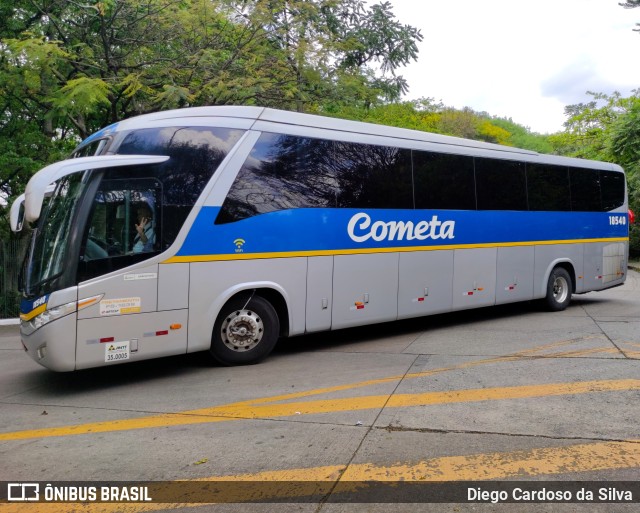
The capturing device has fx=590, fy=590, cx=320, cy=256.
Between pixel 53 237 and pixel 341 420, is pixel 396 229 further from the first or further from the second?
pixel 53 237

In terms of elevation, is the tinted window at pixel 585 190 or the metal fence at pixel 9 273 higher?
the tinted window at pixel 585 190

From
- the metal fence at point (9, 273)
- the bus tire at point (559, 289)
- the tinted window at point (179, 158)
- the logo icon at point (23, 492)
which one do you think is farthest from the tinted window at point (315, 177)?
the metal fence at point (9, 273)

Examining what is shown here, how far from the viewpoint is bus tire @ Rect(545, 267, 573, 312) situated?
12969 millimetres

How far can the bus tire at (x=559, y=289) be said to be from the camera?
13.0 meters

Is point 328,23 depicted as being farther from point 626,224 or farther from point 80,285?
point 80,285

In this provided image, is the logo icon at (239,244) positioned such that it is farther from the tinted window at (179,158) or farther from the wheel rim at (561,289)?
the wheel rim at (561,289)

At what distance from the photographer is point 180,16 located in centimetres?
1441

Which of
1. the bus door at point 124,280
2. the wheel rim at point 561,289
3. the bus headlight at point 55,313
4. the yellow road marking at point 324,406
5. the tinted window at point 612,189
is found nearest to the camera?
the yellow road marking at point 324,406

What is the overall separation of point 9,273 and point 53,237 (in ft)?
29.1

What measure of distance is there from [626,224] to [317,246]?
9.84 m

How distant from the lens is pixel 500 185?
38.2ft

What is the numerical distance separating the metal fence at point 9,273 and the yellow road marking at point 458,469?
1194 centimetres

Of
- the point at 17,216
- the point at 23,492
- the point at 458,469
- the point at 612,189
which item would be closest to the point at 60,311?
the point at 17,216

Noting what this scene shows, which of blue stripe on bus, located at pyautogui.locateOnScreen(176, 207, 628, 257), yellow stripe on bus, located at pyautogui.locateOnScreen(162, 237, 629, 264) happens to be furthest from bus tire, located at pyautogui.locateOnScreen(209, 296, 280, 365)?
blue stripe on bus, located at pyautogui.locateOnScreen(176, 207, 628, 257)
